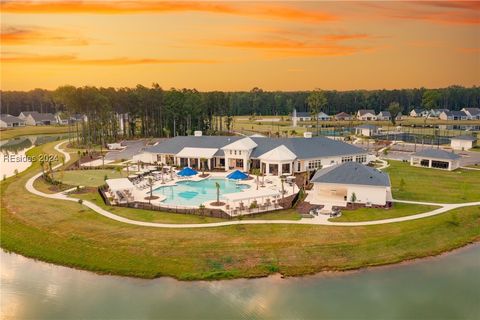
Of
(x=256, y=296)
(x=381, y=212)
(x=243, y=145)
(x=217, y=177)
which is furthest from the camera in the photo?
(x=243, y=145)

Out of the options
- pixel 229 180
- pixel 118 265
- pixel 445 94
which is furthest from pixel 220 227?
pixel 445 94

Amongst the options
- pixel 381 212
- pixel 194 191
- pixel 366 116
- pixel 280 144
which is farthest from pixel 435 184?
pixel 366 116

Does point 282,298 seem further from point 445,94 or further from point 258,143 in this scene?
point 445,94

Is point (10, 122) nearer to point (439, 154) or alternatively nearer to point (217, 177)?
point (217, 177)

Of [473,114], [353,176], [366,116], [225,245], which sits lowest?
[225,245]

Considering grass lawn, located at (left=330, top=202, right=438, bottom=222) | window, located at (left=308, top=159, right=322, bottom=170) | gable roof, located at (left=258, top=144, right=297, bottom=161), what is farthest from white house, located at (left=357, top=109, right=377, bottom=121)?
grass lawn, located at (left=330, top=202, right=438, bottom=222)

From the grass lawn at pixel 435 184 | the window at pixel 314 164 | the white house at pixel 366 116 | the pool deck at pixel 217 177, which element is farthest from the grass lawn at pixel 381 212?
the white house at pixel 366 116

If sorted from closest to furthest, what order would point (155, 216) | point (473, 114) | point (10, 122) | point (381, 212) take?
point (155, 216) → point (381, 212) → point (10, 122) → point (473, 114)
